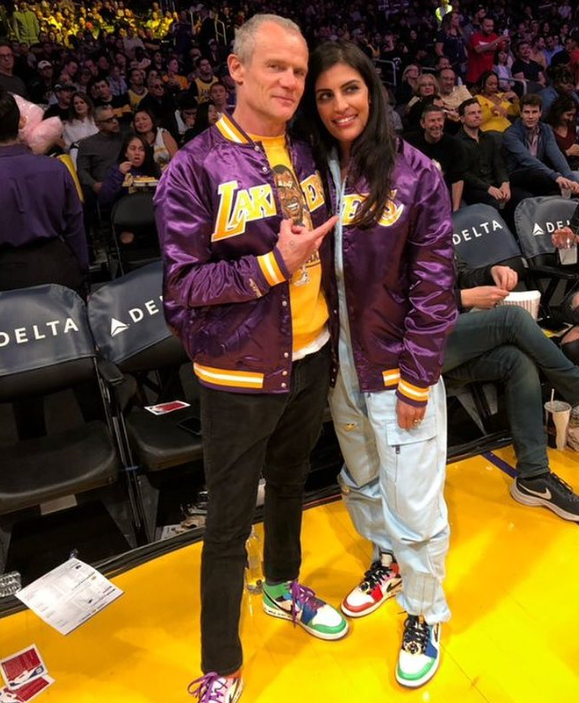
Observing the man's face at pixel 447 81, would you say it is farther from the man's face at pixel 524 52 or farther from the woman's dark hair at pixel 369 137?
the woman's dark hair at pixel 369 137

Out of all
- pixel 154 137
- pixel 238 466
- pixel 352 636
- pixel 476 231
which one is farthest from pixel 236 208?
pixel 154 137

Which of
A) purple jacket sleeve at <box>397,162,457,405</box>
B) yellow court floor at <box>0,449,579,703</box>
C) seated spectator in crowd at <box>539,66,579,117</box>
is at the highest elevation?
seated spectator in crowd at <box>539,66,579,117</box>

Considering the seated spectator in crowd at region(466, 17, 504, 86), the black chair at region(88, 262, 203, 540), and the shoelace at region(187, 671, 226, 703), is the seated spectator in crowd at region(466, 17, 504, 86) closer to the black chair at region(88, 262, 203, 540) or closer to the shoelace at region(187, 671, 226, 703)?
the black chair at region(88, 262, 203, 540)

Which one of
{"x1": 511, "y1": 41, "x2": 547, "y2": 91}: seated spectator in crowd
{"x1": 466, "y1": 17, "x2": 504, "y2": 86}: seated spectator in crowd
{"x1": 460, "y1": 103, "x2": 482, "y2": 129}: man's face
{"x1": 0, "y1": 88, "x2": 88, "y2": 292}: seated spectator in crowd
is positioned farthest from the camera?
{"x1": 511, "y1": 41, "x2": 547, "y2": 91}: seated spectator in crowd

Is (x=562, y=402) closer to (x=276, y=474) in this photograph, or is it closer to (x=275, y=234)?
(x=276, y=474)

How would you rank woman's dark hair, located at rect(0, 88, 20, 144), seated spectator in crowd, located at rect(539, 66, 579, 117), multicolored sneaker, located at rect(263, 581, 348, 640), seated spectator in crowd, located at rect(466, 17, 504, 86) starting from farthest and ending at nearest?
seated spectator in crowd, located at rect(466, 17, 504, 86) < seated spectator in crowd, located at rect(539, 66, 579, 117) < woman's dark hair, located at rect(0, 88, 20, 144) < multicolored sneaker, located at rect(263, 581, 348, 640)

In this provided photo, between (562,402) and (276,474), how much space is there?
1.59 metres

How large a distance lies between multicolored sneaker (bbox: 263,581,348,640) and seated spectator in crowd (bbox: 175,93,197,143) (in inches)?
211

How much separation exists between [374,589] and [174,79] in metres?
7.65


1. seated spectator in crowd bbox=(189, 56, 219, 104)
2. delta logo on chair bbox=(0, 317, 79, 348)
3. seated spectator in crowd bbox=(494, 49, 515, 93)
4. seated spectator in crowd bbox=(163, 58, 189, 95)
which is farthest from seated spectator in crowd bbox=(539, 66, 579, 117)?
delta logo on chair bbox=(0, 317, 79, 348)

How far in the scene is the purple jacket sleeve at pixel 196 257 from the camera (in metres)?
1.33

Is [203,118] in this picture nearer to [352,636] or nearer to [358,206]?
[358,206]

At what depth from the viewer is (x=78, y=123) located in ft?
18.9

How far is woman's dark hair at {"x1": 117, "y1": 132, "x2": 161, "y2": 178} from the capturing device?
4910mm
